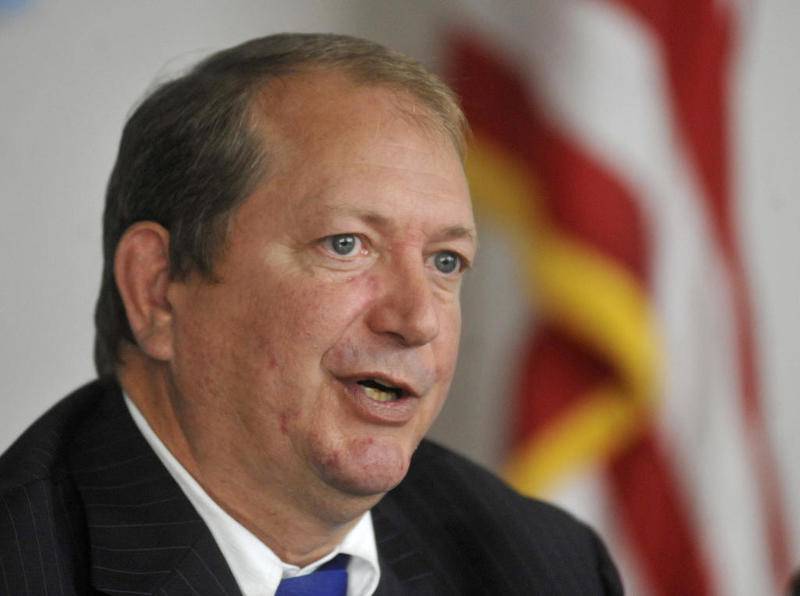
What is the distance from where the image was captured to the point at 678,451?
8.14 ft

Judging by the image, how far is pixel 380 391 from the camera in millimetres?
1545

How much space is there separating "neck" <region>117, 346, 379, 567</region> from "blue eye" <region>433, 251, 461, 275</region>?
32 centimetres

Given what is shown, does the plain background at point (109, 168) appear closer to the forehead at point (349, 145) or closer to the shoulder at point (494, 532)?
the shoulder at point (494, 532)

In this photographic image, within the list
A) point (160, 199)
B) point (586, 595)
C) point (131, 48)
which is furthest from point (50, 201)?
point (586, 595)

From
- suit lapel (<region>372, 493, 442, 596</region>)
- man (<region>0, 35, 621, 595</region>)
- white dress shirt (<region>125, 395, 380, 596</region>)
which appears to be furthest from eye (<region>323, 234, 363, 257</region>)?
suit lapel (<region>372, 493, 442, 596</region>)

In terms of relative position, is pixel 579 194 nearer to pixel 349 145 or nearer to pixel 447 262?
pixel 447 262

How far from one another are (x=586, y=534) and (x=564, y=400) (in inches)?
21.9

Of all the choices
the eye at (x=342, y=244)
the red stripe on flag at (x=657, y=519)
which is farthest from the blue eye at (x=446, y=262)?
the red stripe on flag at (x=657, y=519)

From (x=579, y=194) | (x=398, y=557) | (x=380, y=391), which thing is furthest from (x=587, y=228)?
(x=380, y=391)

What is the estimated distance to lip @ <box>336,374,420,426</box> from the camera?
59.4 inches

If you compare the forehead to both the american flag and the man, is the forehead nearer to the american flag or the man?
the man

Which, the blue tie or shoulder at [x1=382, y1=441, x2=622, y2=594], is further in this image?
shoulder at [x1=382, y1=441, x2=622, y2=594]

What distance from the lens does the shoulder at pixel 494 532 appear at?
1828 mm

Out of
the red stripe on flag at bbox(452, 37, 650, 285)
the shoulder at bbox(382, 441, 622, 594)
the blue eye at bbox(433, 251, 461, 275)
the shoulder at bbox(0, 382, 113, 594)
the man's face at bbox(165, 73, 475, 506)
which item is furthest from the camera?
the red stripe on flag at bbox(452, 37, 650, 285)
